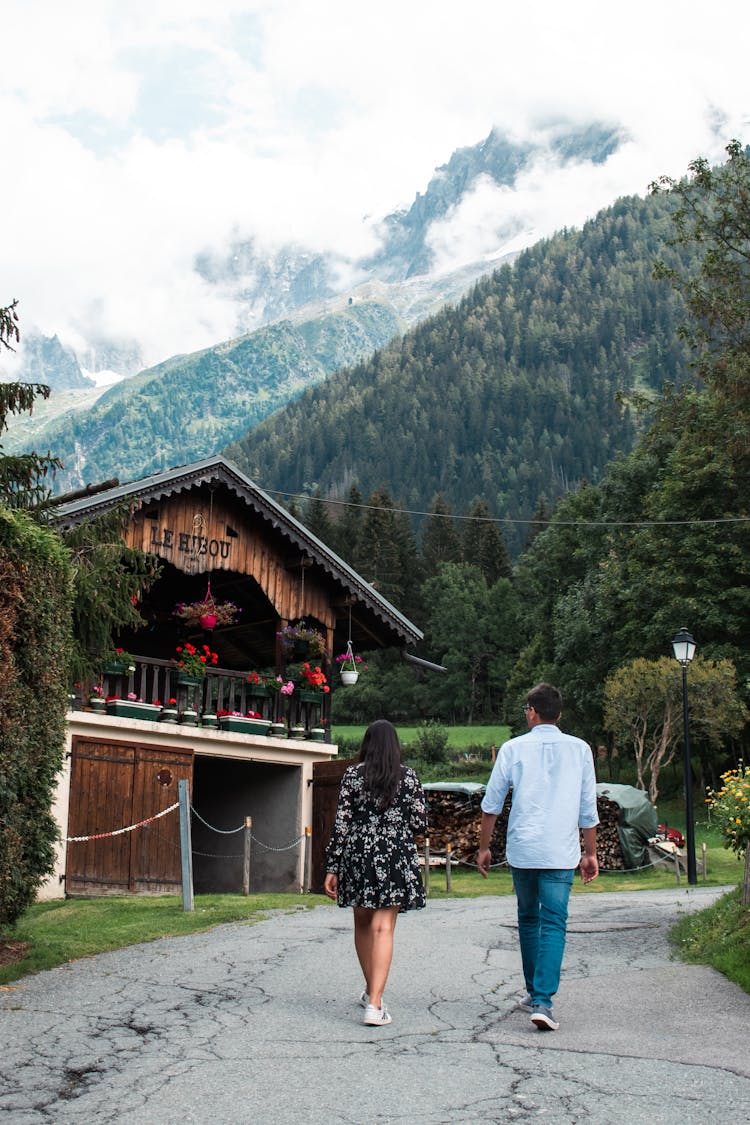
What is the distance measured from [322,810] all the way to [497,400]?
16281 cm

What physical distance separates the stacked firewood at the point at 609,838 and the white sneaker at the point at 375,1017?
21591mm

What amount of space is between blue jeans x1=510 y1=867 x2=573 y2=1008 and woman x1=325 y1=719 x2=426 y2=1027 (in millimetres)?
707

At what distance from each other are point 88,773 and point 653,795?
2383cm

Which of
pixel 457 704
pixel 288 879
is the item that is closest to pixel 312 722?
pixel 288 879

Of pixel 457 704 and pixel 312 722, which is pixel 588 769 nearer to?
pixel 312 722

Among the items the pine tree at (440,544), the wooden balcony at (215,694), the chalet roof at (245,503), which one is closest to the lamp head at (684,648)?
the chalet roof at (245,503)

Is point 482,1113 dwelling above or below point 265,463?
below

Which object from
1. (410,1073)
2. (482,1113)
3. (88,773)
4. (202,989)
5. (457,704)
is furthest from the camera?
(457,704)

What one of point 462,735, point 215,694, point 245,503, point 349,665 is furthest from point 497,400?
point 245,503

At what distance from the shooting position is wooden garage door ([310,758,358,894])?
66.1 ft

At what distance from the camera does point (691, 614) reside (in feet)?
136

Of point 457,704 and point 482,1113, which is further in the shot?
point 457,704

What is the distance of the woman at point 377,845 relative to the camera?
24.2ft

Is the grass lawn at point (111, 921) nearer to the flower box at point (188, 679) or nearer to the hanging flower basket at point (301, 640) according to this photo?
the flower box at point (188, 679)
